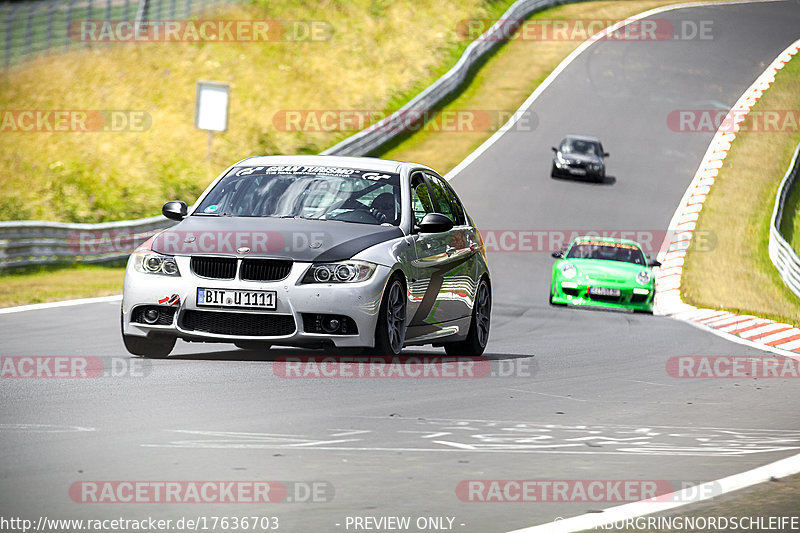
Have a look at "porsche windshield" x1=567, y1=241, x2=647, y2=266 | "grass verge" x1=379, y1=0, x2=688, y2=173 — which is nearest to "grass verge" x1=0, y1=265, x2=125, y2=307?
"porsche windshield" x1=567, y1=241, x2=647, y2=266

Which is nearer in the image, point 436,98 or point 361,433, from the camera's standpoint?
point 361,433

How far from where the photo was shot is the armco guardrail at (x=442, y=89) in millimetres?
38938

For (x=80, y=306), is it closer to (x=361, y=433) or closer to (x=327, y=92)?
(x=361, y=433)

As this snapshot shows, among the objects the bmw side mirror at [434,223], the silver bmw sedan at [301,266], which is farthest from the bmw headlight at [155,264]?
the bmw side mirror at [434,223]

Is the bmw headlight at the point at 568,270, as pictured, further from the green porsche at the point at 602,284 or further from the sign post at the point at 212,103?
the sign post at the point at 212,103

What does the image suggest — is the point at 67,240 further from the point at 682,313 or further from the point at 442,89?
the point at 442,89

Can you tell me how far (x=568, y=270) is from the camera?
21.7m

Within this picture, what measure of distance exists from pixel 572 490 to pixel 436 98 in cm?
4129

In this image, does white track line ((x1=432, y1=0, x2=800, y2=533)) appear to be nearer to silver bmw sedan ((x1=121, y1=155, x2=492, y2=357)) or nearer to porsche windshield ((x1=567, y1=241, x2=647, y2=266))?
porsche windshield ((x1=567, y1=241, x2=647, y2=266))

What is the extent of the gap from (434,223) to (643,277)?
36.8 ft

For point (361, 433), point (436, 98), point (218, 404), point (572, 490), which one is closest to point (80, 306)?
point (218, 404)

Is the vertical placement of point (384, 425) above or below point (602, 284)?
above

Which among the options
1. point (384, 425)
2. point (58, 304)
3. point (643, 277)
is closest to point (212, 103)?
point (643, 277)

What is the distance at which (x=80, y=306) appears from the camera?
1605 cm
